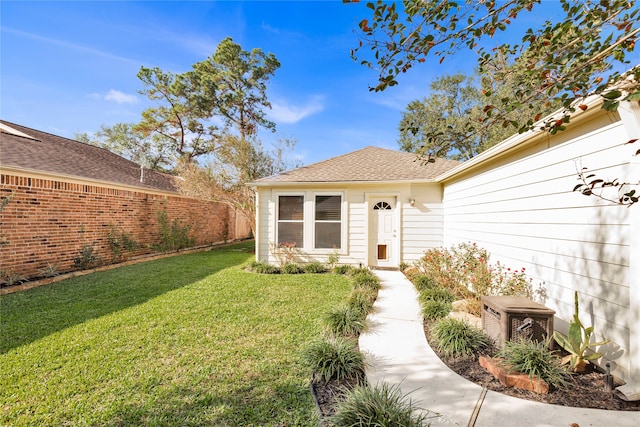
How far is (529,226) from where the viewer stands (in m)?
3.96

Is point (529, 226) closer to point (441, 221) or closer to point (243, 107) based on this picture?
point (441, 221)

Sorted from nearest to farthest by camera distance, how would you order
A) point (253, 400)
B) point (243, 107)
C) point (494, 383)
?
point (253, 400)
point (494, 383)
point (243, 107)

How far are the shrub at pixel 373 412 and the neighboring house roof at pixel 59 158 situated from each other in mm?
8290

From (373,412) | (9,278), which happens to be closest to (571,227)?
(373,412)

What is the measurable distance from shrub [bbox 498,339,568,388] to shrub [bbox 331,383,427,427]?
1.21 meters

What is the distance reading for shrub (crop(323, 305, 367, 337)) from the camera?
3.65 metres

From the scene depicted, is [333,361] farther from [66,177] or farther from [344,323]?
[66,177]

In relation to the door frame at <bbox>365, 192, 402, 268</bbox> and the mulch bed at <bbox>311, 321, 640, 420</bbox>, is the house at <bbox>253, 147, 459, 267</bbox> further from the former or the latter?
the mulch bed at <bbox>311, 321, 640, 420</bbox>

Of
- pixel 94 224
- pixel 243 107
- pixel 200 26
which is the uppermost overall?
pixel 243 107

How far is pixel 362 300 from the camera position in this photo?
462cm

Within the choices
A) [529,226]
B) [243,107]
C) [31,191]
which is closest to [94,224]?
[31,191]

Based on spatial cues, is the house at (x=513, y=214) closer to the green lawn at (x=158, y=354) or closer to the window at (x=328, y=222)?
the window at (x=328, y=222)

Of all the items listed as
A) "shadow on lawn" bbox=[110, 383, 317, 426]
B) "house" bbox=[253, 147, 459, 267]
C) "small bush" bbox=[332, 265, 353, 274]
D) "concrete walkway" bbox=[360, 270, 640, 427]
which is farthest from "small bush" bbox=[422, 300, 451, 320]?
"house" bbox=[253, 147, 459, 267]

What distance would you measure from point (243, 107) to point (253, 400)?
1799 centimetres
